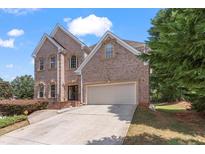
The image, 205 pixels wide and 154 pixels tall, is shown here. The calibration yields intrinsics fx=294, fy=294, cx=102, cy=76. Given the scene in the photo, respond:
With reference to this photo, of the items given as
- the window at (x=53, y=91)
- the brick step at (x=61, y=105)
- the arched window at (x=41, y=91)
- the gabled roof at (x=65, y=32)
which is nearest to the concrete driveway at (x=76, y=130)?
the brick step at (x=61, y=105)

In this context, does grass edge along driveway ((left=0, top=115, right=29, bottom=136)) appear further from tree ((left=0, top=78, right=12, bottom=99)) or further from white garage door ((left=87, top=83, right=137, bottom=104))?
tree ((left=0, top=78, right=12, bottom=99))

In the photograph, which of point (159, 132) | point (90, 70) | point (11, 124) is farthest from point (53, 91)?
point (159, 132)

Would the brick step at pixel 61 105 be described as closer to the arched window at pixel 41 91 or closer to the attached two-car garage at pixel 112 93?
the attached two-car garage at pixel 112 93

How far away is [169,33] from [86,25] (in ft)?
43.6

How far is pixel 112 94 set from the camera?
24.9 meters

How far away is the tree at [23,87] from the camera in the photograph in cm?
4319

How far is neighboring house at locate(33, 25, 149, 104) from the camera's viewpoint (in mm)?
23484

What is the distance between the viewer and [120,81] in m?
24.1

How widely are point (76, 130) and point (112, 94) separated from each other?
10729 mm

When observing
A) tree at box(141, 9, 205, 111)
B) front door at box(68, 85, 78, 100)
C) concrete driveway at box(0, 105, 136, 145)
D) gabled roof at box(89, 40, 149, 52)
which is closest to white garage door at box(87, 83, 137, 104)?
front door at box(68, 85, 78, 100)

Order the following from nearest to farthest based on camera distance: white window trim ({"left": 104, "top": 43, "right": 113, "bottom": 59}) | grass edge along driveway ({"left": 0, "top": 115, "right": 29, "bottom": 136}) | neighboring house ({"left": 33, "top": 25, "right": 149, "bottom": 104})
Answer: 1. grass edge along driveway ({"left": 0, "top": 115, "right": 29, "bottom": 136})
2. neighboring house ({"left": 33, "top": 25, "right": 149, "bottom": 104})
3. white window trim ({"left": 104, "top": 43, "right": 113, "bottom": 59})

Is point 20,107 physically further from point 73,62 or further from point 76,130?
point 76,130

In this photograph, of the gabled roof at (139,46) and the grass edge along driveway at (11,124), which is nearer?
the grass edge along driveway at (11,124)
